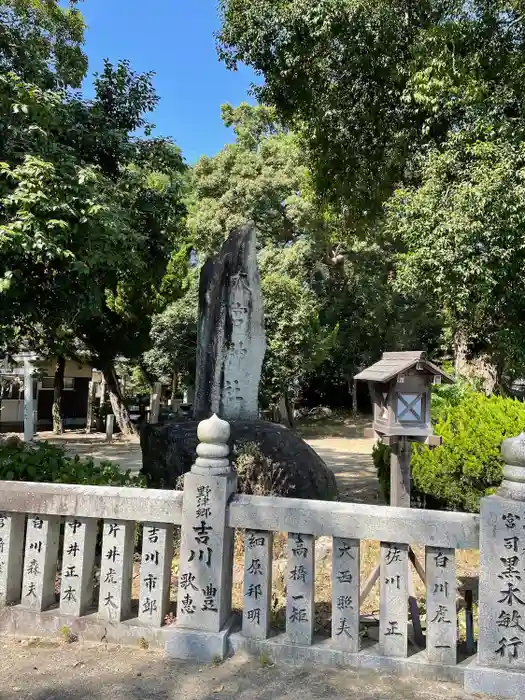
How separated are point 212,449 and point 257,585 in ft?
2.87

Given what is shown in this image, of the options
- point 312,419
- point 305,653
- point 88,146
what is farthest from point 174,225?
point 312,419

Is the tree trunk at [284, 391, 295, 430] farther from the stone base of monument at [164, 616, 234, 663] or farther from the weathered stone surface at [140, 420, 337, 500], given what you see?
the stone base of monument at [164, 616, 234, 663]

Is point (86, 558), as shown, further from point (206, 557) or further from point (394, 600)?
point (394, 600)

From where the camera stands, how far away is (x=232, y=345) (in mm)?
8094

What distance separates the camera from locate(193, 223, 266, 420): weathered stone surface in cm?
807

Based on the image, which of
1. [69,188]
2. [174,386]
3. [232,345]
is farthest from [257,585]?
[174,386]

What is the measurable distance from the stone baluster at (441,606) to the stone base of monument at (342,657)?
0.05 meters

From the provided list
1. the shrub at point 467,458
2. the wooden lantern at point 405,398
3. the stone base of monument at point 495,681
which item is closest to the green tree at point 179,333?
the shrub at point 467,458

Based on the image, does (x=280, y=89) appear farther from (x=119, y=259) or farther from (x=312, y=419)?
(x=312, y=419)

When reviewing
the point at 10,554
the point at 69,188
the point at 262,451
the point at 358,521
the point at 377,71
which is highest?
the point at 377,71

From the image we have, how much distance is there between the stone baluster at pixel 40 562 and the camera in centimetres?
345

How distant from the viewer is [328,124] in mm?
11945

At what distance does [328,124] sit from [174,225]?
504cm

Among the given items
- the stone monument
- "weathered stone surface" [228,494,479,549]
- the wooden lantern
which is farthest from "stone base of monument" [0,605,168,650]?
the stone monument
